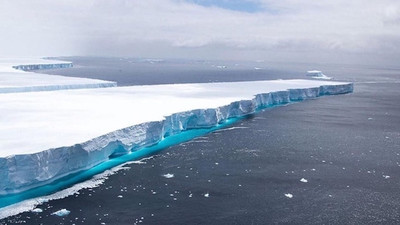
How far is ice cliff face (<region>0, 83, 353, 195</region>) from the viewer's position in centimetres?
1249

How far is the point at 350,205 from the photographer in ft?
41.9

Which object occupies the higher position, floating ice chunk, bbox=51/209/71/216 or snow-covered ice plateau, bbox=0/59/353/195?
snow-covered ice plateau, bbox=0/59/353/195

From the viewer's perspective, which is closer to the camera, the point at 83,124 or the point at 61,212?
the point at 61,212

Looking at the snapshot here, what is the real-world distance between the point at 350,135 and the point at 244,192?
11883 millimetres

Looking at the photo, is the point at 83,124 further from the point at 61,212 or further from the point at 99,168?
the point at 61,212

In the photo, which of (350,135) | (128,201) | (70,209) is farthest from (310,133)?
(70,209)

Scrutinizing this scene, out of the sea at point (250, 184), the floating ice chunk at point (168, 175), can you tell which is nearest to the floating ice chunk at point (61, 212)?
the sea at point (250, 184)

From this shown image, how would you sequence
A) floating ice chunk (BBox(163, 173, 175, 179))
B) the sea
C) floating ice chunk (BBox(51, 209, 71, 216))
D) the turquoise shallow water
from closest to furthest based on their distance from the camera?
floating ice chunk (BBox(51, 209, 71, 216))
the sea
the turquoise shallow water
floating ice chunk (BBox(163, 173, 175, 179))

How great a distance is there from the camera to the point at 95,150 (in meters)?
15.2

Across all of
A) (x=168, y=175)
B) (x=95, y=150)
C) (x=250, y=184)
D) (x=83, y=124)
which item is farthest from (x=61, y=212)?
(x=250, y=184)

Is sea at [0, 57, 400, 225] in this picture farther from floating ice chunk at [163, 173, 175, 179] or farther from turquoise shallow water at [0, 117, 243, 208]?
turquoise shallow water at [0, 117, 243, 208]

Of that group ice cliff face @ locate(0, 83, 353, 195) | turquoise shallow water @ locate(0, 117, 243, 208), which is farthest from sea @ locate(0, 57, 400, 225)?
ice cliff face @ locate(0, 83, 353, 195)

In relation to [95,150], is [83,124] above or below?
above

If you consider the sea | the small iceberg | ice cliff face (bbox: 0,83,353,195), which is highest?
the small iceberg
